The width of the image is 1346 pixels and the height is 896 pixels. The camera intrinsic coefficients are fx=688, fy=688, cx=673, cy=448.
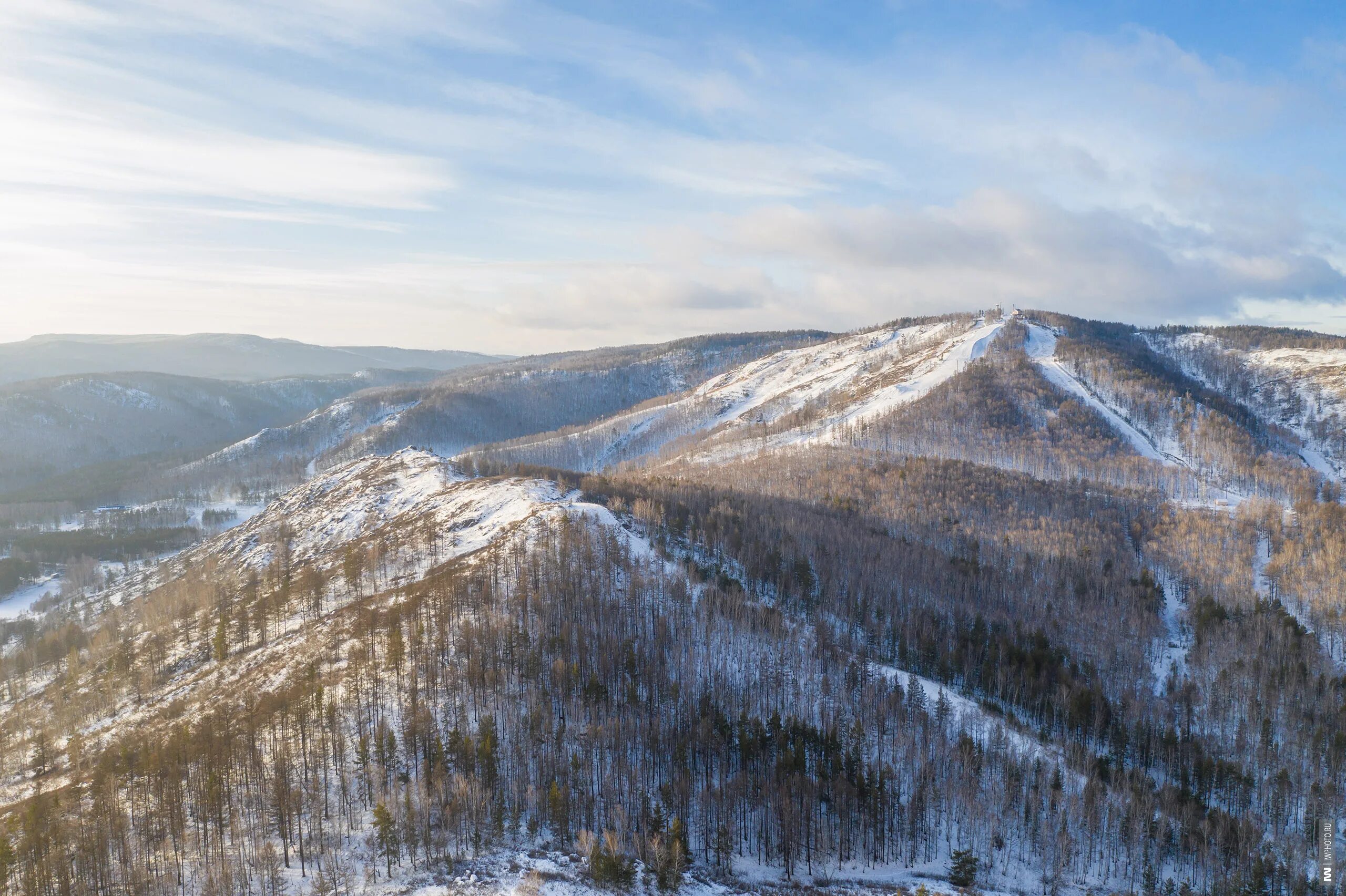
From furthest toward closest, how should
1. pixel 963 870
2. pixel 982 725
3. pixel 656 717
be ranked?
pixel 982 725 → pixel 656 717 → pixel 963 870

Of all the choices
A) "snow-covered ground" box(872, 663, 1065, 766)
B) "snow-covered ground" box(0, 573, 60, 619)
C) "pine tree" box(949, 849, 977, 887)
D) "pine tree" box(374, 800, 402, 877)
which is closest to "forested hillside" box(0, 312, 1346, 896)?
"pine tree" box(374, 800, 402, 877)

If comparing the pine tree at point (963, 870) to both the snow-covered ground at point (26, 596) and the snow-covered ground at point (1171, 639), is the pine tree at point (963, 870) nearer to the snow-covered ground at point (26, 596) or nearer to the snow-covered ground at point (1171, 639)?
the snow-covered ground at point (1171, 639)

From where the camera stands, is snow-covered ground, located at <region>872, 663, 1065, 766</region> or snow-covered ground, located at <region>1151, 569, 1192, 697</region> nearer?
snow-covered ground, located at <region>872, 663, 1065, 766</region>

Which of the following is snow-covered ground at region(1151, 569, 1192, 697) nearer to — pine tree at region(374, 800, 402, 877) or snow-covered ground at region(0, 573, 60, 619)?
pine tree at region(374, 800, 402, 877)

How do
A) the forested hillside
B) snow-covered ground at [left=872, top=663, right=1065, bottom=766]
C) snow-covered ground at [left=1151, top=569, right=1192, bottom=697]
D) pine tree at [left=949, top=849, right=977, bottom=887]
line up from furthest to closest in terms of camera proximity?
snow-covered ground at [left=1151, top=569, right=1192, bottom=697] → snow-covered ground at [left=872, top=663, right=1065, bottom=766] → pine tree at [left=949, top=849, right=977, bottom=887] → the forested hillside

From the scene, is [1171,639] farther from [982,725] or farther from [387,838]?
[387,838]

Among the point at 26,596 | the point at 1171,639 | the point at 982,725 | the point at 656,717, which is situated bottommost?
the point at 26,596

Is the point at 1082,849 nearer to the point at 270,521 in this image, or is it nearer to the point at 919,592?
the point at 919,592

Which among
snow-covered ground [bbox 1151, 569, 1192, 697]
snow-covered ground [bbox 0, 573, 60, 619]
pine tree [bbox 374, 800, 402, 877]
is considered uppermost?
pine tree [bbox 374, 800, 402, 877]

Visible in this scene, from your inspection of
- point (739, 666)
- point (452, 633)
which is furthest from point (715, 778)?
point (452, 633)

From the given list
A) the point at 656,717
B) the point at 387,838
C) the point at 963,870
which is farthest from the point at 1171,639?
the point at 387,838
